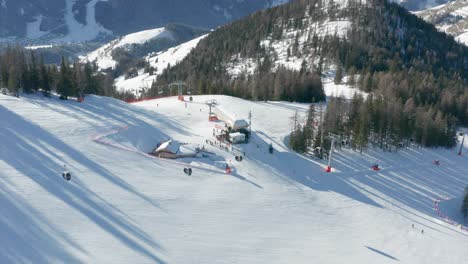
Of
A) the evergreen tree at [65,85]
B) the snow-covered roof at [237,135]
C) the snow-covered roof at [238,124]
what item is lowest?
the snow-covered roof at [237,135]

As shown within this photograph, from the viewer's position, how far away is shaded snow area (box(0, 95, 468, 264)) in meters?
29.5

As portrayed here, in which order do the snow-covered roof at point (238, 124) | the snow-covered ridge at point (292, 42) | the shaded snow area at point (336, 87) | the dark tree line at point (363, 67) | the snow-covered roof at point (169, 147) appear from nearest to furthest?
the snow-covered roof at point (169, 147)
the snow-covered roof at point (238, 124)
the dark tree line at point (363, 67)
the shaded snow area at point (336, 87)
the snow-covered ridge at point (292, 42)

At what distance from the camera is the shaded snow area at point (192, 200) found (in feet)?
96.8

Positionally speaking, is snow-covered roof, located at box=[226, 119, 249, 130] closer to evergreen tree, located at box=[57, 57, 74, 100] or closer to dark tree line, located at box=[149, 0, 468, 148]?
dark tree line, located at box=[149, 0, 468, 148]

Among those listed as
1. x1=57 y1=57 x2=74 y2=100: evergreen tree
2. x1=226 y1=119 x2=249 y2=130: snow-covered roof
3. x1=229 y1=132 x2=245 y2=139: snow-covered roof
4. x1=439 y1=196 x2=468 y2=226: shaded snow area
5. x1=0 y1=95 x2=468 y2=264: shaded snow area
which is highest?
x1=57 y1=57 x2=74 y2=100: evergreen tree

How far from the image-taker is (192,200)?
37.5m

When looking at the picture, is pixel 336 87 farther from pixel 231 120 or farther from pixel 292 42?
pixel 231 120

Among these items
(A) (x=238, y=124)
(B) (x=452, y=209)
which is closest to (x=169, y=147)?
(A) (x=238, y=124)

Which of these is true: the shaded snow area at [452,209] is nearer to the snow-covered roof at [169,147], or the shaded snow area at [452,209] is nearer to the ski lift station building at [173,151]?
the ski lift station building at [173,151]

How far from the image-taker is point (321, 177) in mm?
49406

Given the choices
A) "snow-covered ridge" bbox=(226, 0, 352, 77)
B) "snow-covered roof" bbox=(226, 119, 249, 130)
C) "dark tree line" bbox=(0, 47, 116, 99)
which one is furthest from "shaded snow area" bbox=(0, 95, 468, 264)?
"snow-covered ridge" bbox=(226, 0, 352, 77)

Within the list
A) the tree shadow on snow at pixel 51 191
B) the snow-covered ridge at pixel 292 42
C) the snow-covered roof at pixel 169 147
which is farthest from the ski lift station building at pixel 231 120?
the snow-covered ridge at pixel 292 42

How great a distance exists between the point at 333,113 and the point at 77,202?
148ft

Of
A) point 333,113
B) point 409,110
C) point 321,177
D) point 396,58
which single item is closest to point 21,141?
point 321,177
